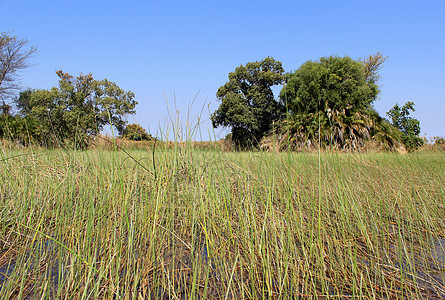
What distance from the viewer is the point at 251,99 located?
19297mm

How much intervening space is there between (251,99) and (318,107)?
6015 millimetres

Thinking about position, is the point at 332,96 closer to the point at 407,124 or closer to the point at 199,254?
the point at 407,124

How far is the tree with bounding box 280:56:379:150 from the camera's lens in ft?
41.5

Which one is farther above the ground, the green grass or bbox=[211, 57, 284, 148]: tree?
bbox=[211, 57, 284, 148]: tree

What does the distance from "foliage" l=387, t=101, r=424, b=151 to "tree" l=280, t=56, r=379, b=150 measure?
177 centimetres

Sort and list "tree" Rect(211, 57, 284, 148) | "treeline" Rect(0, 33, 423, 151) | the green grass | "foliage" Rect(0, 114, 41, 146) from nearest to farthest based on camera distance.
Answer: the green grass, "foliage" Rect(0, 114, 41, 146), "treeline" Rect(0, 33, 423, 151), "tree" Rect(211, 57, 284, 148)

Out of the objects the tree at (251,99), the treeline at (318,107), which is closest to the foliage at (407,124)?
the treeline at (318,107)

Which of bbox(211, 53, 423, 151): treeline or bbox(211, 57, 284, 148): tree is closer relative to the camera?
bbox(211, 53, 423, 151): treeline

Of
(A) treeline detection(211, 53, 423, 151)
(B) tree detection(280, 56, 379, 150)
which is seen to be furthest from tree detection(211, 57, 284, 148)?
(B) tree detection(280, 56, 379, 150)

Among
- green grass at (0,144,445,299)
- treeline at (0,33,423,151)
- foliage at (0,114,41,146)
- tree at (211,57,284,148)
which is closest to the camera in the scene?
green grass at (0,144,445,299)

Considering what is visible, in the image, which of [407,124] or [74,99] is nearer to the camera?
[407,124]

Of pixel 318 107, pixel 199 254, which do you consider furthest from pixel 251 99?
pixel 199 254

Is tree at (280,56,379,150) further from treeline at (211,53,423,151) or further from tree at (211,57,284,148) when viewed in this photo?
tree at (211,57,284,148)

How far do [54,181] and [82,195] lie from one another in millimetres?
746
